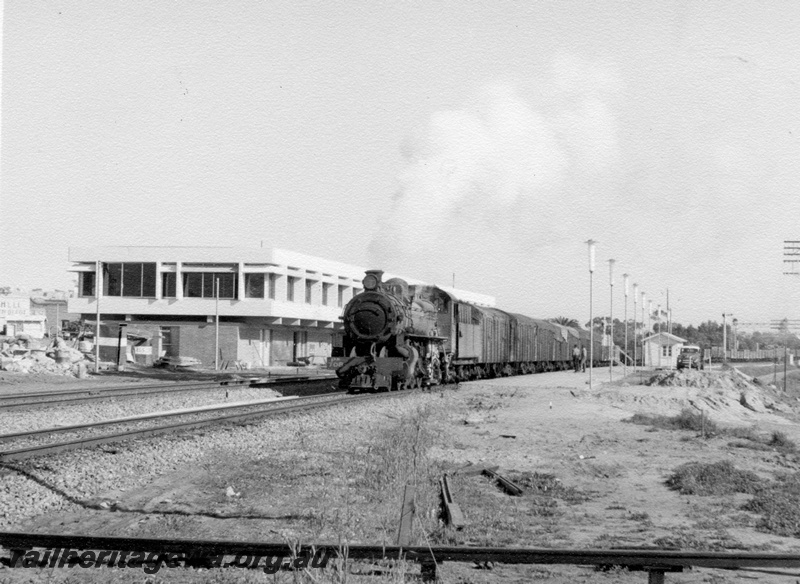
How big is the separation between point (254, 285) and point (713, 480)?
55140 millimetres

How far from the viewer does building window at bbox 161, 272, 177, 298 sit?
211 feet

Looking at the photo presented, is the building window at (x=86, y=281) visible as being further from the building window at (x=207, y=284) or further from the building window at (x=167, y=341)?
the building window at (x=167, y=341)

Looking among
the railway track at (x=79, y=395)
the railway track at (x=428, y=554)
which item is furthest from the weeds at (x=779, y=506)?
the railway track at (x=79, y=395)

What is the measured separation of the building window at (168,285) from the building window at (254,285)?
5.95 m

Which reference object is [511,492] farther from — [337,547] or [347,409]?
[347,409]

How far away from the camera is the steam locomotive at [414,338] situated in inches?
955

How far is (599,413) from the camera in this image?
22.8m

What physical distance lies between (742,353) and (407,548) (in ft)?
552

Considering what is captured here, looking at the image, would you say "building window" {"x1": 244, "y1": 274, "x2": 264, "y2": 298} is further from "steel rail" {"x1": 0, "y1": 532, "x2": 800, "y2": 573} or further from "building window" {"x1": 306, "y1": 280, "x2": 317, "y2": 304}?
"steel rail" {"x1": 0, "y1": 532, "x2": 800, "y2": 573}

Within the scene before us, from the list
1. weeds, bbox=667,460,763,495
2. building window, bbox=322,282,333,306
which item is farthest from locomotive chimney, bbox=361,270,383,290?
building window, bbox=322,282,333,306

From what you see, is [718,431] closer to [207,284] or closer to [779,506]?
[779,506]

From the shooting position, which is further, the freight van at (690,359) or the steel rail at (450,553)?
the freight van at (690,359)

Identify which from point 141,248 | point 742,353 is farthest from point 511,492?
point 742,353

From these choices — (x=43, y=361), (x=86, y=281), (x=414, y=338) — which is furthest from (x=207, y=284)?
(x=414, y=338)
